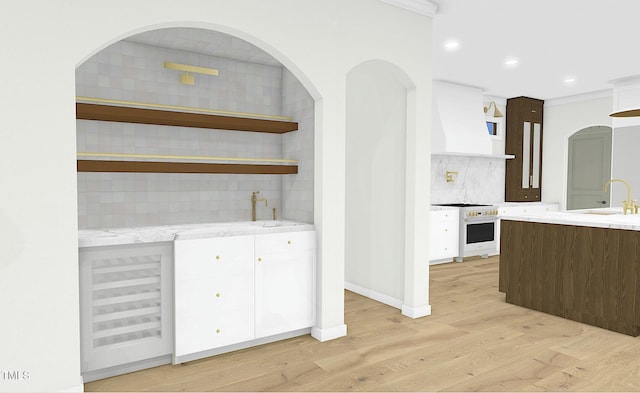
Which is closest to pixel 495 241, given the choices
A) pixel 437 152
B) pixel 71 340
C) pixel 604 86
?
pixel 437 152

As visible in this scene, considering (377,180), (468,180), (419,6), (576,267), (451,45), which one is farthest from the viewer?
(468,180)

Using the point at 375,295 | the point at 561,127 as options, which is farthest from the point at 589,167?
the point at 375,295

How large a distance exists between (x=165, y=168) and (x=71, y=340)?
122 centimetres

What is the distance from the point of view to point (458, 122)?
636 cm

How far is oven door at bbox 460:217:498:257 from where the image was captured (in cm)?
622

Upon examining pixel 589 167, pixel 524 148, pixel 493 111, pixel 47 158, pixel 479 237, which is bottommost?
pixel 479 237

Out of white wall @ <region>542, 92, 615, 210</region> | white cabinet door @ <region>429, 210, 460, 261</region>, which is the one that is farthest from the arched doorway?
white cabinet door @ <region>429, 210, 460, 261</region>

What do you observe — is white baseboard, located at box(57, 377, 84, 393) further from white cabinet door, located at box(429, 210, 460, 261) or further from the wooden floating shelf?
white cabinet door, located at box(429, 210, 460, 261)

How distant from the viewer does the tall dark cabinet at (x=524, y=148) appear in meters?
7.40

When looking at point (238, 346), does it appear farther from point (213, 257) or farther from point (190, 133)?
point (190, 133)

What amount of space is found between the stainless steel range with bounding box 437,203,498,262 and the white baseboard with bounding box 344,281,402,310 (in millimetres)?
2394

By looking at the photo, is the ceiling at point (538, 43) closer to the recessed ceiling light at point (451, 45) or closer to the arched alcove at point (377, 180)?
the recessed ceiling light at point (451, 45)

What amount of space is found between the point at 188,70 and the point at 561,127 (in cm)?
677

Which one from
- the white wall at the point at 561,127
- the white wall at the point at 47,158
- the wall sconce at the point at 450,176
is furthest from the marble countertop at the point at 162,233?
the white wall at the point at 561,127
